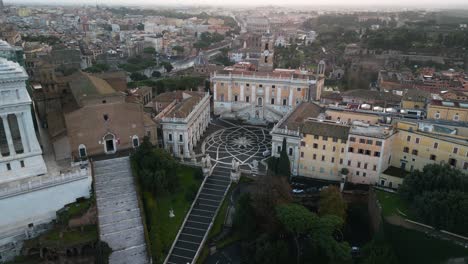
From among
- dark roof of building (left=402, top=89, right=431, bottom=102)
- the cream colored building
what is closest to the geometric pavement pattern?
dark roof of building (left=402, top=89, right=431, bottom=102)

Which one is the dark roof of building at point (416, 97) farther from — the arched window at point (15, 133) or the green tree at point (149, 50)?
the green tree at point (149, 50)

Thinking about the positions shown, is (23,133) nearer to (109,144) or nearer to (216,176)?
(109,144)

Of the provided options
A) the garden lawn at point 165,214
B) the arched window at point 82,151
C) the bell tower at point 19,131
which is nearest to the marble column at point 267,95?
the garden lawn at point 165,214

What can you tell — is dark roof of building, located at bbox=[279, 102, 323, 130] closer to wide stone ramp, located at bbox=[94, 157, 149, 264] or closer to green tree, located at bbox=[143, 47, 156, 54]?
wide stone ramp, located at bbox=[94, 157, 149, 264]

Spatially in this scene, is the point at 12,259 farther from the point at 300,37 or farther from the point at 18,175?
the point at 300,37

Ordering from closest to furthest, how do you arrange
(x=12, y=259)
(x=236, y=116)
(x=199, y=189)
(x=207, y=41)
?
(x=12, y=259)
(x=199, y=189)
(x=236, y=116)
(x=207, y=41)

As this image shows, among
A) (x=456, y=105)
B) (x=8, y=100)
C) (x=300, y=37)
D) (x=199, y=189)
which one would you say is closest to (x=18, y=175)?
(x=8, y=100)
